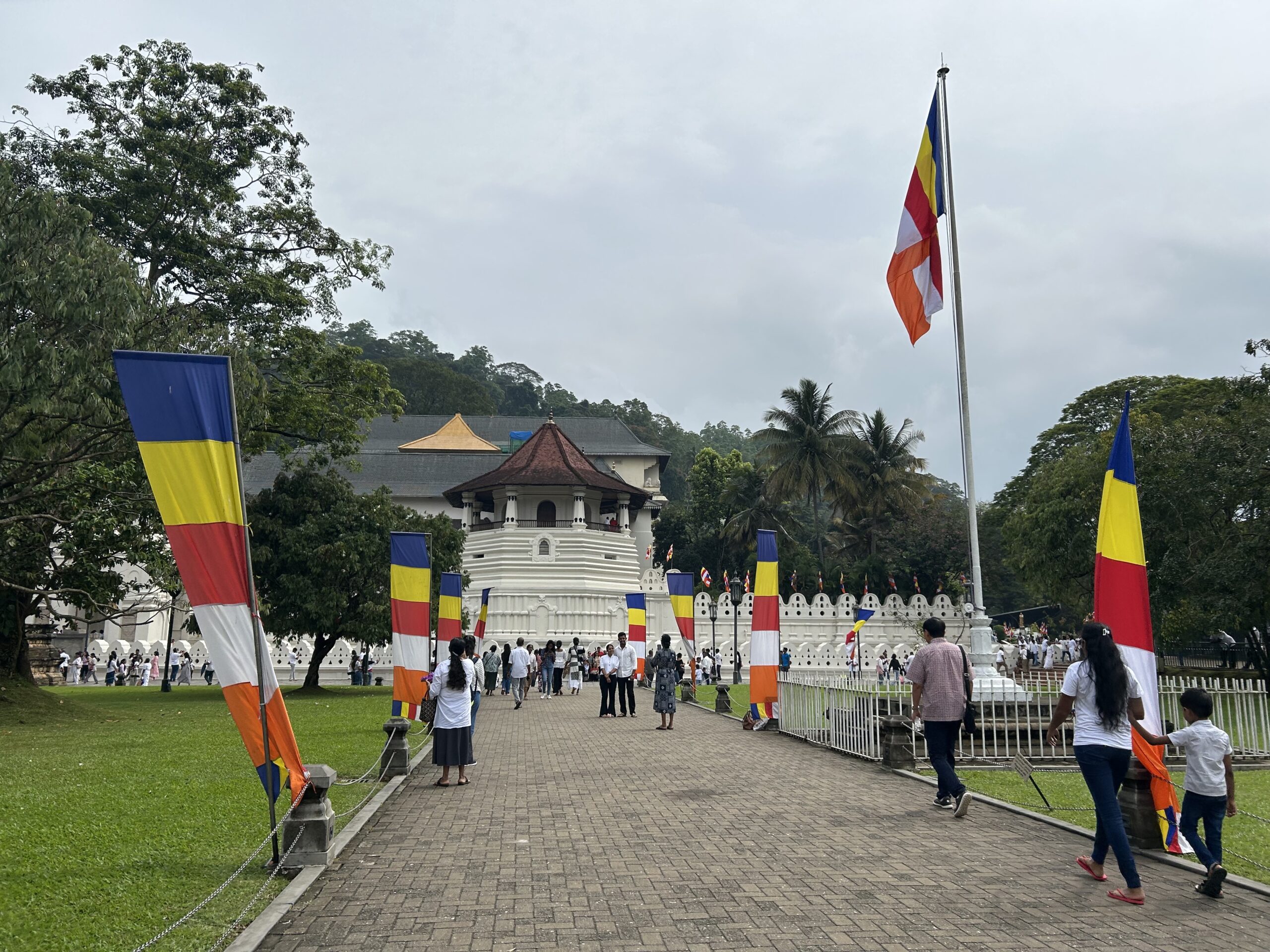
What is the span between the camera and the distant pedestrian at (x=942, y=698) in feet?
28.1

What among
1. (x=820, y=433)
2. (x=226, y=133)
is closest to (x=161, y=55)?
(x=226, y=133)

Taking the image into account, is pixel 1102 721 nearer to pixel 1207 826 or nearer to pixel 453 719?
pixel 1207 826

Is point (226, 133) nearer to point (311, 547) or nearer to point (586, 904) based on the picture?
point (311, 547)

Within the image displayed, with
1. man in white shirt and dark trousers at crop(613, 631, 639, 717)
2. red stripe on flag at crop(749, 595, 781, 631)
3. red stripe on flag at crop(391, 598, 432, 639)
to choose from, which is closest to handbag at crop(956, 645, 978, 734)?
red stripe on flag at crop(749, 595, 781, 631)

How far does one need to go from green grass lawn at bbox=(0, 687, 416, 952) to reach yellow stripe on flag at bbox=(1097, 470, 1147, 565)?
617 cm

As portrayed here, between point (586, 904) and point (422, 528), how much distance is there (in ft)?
84.9

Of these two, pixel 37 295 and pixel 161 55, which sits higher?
pixel 161 55

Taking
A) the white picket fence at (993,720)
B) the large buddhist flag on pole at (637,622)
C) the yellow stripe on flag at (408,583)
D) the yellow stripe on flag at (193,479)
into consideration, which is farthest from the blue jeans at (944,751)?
the large buddhist flag on pole at (637,622)

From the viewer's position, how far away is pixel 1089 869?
6.26 m

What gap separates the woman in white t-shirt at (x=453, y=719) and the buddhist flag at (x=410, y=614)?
3503 mm

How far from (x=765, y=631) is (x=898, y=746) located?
432cm

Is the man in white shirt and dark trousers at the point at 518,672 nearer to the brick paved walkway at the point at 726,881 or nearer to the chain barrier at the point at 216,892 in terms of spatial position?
the brick paved walkway at the point at 726,881

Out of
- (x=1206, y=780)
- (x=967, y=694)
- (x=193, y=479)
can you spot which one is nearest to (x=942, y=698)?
(x=967, y=694)

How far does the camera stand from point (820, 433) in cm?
5081
